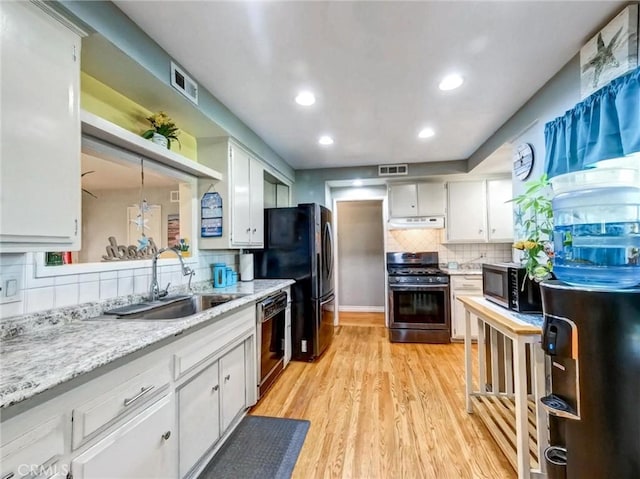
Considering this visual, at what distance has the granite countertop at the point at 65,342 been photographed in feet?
2.68

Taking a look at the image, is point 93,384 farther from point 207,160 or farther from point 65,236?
point 207,160

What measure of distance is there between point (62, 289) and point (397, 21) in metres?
2.18

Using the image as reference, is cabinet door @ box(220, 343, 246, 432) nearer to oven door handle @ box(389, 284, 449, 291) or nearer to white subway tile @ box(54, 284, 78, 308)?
white subway tile @ box(54, 284, 78, 308)

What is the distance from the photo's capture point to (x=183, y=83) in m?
1.90

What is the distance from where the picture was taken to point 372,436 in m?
2.01

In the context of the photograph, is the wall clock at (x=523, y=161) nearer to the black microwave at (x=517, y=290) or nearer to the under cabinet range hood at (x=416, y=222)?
the black microwave at (x=517, y=290)

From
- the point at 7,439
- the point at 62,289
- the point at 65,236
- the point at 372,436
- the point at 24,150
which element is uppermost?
the point at 24,150

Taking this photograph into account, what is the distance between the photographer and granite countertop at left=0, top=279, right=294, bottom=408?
82 centimetres


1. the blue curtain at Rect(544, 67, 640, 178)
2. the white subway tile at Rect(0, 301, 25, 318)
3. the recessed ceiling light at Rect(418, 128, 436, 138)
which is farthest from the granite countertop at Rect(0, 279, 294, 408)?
the recessed ceiling light at Rect(418, 128, 436, 138)

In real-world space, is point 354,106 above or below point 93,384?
above

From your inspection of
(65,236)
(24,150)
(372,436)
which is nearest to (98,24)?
(24,150)

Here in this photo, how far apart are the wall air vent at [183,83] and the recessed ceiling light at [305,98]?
0.75 metres

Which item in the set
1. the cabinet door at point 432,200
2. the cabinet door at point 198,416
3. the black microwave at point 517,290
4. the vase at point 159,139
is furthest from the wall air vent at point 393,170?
the cabinet door at point 198,416

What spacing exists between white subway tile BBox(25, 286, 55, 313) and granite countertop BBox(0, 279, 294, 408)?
0.12 feet
